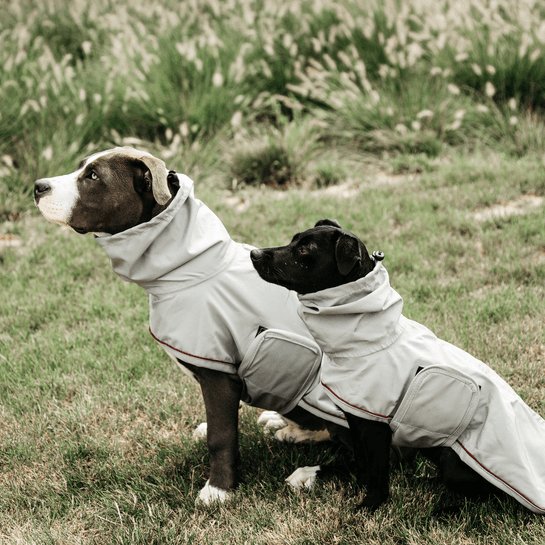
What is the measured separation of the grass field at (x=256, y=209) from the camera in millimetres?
3455

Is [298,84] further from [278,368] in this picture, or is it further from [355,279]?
[355,279]

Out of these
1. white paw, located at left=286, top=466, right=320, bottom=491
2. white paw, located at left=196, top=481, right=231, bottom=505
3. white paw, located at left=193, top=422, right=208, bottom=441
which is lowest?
white paw, located at left=193, top=422, right=208, bottom=441

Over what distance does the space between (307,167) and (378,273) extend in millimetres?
4752

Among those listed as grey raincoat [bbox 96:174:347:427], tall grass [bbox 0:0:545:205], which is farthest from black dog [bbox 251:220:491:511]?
tall grass [bbox 0:0:545:205]

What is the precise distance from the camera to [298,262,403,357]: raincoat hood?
303 centimetres

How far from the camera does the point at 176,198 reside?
132 inches

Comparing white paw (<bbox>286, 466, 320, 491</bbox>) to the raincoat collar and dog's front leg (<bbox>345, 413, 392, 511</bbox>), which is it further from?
the raincoat collar

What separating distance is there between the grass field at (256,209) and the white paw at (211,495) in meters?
0.04

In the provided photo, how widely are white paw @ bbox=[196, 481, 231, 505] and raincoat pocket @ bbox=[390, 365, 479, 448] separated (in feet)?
3.20

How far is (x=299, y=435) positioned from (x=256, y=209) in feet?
11.1

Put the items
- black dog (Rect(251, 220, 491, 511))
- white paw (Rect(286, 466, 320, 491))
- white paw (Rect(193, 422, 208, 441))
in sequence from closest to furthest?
black dog (Rect(251, 220, 491, 511)) < white paw (Rect(286, 466, 320, 491)) < white paw (Rect(193, 422, 208, 441))

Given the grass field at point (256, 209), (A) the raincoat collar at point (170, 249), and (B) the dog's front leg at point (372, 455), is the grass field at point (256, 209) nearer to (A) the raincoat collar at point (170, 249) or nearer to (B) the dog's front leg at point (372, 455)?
(B) the dog's front leg at point (372, 455)

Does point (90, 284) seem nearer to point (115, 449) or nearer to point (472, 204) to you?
point (115, 449)

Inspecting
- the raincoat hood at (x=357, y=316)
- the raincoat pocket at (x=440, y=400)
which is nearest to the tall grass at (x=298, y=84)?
the raincoat hood at (x=357, y=316)
